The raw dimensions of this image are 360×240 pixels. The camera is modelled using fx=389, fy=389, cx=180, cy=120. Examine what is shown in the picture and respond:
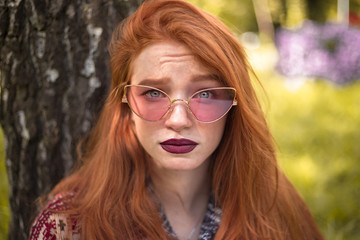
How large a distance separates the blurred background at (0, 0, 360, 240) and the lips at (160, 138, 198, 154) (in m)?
0.39

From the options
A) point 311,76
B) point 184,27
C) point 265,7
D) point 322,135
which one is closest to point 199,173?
point 184,27

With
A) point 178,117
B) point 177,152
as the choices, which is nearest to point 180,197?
point 177,152

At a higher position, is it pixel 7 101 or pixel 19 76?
pixel 19 76

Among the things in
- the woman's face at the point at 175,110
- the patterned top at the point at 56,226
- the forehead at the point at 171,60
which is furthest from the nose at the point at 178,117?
the patterned top at the point at 56,226

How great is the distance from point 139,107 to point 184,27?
33cm

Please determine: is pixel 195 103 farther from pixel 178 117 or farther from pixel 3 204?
pixel 3 204

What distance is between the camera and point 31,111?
1.84 meters

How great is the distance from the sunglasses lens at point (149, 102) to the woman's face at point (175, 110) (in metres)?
0.01

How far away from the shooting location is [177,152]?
1.41 meters

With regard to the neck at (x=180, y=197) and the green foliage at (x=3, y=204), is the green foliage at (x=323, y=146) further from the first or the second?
the green foliage at (x=3, y=204)

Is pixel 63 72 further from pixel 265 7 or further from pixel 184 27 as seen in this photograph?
pixel 265 7

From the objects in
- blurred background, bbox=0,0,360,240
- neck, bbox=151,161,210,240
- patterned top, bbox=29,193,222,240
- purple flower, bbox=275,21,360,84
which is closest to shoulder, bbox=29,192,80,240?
patterned top, bbox=29,193,222,240

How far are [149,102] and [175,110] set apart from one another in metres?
0.10

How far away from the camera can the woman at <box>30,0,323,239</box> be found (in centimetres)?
137
